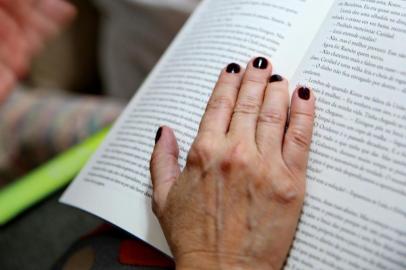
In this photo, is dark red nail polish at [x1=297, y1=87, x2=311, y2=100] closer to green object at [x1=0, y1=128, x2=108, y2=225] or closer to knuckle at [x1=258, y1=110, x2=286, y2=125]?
knuckle at [x1=258, y1=110, x2=286, y2=125]

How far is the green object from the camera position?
737 millimetres

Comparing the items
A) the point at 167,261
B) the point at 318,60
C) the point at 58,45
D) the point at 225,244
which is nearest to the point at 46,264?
the point at 167,261

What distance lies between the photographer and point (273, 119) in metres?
0.50

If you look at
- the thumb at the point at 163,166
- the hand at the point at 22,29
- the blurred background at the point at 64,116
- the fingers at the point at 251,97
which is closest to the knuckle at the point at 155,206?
the thumb at the point at 163,166

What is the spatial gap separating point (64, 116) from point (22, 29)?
21cm

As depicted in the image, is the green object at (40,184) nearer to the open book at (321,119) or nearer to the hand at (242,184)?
the open book at (321,119)

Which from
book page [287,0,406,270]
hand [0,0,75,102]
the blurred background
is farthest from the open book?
hand [0,0,75,102]

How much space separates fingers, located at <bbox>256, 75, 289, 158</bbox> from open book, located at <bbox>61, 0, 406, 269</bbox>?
3cm

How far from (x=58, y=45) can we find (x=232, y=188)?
1151mm

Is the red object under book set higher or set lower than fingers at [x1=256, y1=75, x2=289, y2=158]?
lower

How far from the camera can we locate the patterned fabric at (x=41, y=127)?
101 centimetres

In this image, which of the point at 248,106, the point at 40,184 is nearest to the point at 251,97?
the point at 248,106

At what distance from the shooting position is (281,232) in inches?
18.3

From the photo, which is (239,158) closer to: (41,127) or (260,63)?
(260,63)
